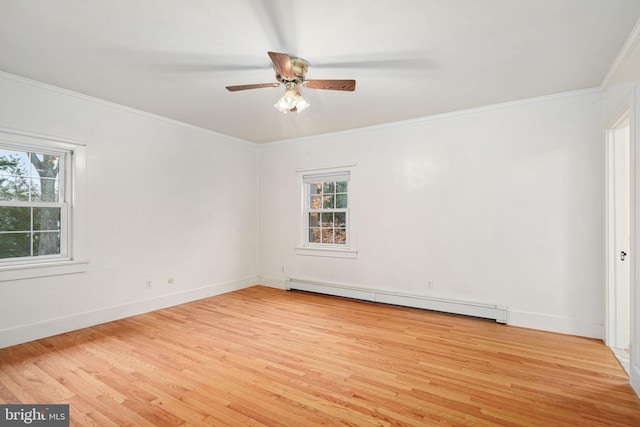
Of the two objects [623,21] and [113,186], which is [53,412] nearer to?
[113,186]

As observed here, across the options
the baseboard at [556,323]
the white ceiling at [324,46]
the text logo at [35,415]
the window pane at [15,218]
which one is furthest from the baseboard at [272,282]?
the text logo at [35,415]

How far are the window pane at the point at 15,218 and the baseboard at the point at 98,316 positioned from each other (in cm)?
99

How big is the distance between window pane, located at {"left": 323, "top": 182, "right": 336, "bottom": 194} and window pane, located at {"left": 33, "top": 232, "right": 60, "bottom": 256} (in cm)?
357

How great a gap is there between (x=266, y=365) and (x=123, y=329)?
6.31 feet

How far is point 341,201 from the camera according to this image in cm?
514

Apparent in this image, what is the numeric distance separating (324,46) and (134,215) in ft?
10.4

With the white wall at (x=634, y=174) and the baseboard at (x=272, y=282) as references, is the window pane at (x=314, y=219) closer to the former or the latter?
the baseboard at (x=272, y=282)

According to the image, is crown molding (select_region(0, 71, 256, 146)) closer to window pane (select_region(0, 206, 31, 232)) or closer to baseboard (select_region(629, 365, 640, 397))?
window pane (select_region(0, 206, 31, 232))

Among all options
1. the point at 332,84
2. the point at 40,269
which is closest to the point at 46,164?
the point at 40,269

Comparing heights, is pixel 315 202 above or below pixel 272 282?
above

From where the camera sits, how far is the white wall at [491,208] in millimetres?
3416

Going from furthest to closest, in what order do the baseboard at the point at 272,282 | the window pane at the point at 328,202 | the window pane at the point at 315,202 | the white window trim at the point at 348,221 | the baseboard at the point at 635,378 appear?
the baseboard at the point at 272,282 → the window pane at the point at 315,202 → the window pane at the point at 328,202 → the white window trim at the point at 348,221 → the baseboard at the point at 635,378

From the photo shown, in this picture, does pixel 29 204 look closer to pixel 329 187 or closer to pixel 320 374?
pixel 320 374

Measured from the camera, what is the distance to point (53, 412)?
205cm
